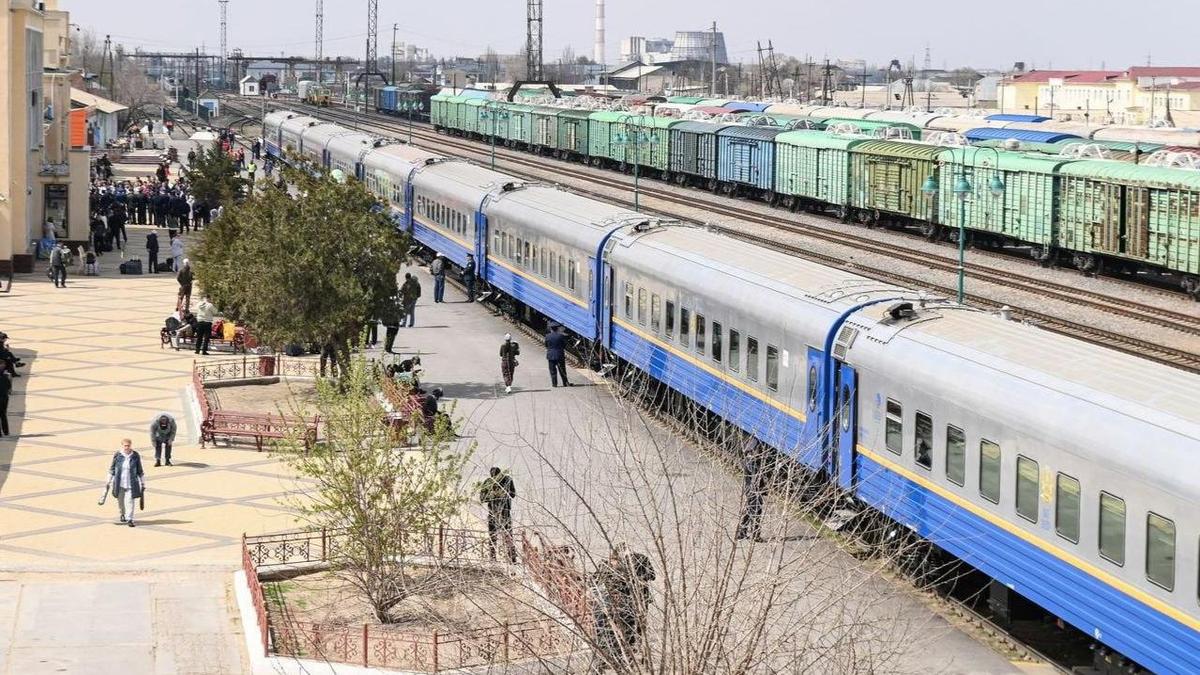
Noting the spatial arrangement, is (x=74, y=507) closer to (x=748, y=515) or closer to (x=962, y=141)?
(x=748, y=515)

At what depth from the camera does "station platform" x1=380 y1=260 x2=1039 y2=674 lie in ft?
40.7

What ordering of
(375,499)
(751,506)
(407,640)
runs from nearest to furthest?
(751,506), (407,640), (375,499)

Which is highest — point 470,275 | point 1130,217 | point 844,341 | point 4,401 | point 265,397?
point 1130,217

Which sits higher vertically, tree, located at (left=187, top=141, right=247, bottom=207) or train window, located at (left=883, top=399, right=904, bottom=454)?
tree, located at (left=187, top=141, right=247, bottom=207)

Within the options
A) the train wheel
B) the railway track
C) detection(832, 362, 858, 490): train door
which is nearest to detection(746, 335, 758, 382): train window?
detection(832, 362, 858, 490): train door

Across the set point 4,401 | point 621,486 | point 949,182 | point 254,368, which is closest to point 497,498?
point 621,486

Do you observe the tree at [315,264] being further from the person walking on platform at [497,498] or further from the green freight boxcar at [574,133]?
the green freight boxcar at [574,133]

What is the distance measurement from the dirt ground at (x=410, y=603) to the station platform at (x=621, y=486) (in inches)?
36.7

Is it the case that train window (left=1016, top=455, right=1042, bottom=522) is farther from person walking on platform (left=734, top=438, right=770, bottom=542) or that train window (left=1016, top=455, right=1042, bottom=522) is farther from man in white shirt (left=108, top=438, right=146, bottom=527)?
man in white shirt (left=108, top=438, right=146, bottom=527)

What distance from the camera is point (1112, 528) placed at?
1454cm

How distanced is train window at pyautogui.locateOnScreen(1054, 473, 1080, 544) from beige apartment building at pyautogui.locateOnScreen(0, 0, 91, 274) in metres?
40.9

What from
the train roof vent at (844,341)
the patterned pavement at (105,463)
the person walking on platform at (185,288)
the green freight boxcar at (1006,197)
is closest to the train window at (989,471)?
the train roof vent at (844,341)

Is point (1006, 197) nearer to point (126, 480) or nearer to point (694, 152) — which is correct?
point (694, 152)

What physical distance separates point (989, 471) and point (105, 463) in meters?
15.2
